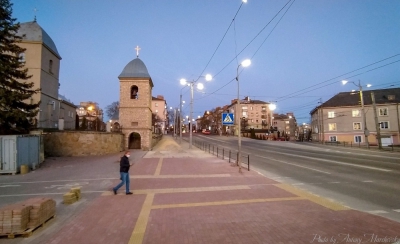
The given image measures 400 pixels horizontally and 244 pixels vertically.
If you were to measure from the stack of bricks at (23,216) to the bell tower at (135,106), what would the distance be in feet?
87.8

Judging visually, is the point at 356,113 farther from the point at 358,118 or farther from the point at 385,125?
the point at 385,125

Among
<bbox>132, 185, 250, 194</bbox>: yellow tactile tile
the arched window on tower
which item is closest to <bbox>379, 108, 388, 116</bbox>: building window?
the arched window on tower

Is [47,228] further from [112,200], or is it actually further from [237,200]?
[237,200]

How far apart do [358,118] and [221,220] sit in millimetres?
56602

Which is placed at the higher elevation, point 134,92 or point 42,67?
point 42,67

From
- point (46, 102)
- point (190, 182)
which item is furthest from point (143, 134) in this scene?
point (190, 182)

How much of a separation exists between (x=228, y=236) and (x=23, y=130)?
1924 cm

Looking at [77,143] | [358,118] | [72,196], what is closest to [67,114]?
[77,143]

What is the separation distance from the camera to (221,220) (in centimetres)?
630

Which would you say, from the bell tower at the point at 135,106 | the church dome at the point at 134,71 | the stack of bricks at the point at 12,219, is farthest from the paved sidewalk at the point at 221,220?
the church dome at the point at 134,71

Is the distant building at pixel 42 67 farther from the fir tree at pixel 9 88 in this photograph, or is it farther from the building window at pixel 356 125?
the building window at pixel 356 125

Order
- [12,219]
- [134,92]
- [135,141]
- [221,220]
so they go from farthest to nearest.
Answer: [135,141] → [134,92] → [221,220] → [12,219]

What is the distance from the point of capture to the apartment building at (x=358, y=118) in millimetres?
49000

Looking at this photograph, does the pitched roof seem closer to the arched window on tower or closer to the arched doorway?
the arched window on tower
